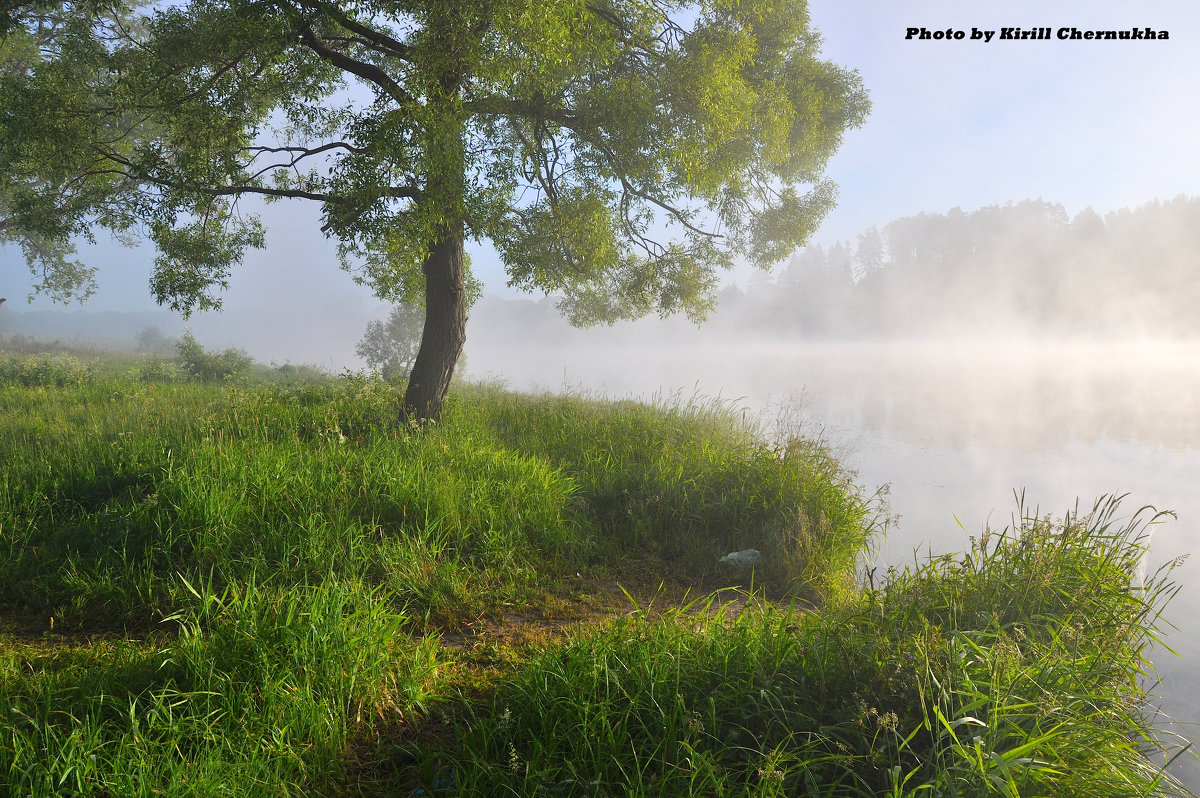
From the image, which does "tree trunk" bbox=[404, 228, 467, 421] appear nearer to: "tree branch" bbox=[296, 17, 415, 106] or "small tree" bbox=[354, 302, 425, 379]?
"tree branch" bbox=[296, 17, 415, 106]

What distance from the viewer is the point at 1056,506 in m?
8.59

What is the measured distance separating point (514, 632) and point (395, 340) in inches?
911

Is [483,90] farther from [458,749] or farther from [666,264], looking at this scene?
[458,749]

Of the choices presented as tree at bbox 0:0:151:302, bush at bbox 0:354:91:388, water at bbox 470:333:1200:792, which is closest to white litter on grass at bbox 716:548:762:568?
water at bbox 470:333:1200:792

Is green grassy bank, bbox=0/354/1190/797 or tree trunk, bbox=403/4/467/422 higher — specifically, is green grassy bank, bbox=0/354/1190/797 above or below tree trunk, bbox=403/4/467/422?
below

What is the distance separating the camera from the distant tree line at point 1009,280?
52594 mm

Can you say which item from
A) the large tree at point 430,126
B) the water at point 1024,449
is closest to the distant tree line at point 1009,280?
the water at point 1024,449

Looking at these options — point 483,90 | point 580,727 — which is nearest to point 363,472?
point 580,727

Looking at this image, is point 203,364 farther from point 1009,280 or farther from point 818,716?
point 1009,280

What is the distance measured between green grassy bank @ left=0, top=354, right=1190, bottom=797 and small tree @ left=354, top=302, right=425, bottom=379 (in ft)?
57.1

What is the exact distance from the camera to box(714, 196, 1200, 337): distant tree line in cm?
5259

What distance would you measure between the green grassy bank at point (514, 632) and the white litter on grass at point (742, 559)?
5.7 inches

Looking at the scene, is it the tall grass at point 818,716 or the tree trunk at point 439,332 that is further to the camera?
the tree trunk at point 439,332

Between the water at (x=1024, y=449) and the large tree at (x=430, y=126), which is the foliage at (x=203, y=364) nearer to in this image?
the large tree at (x=430, y=126)
